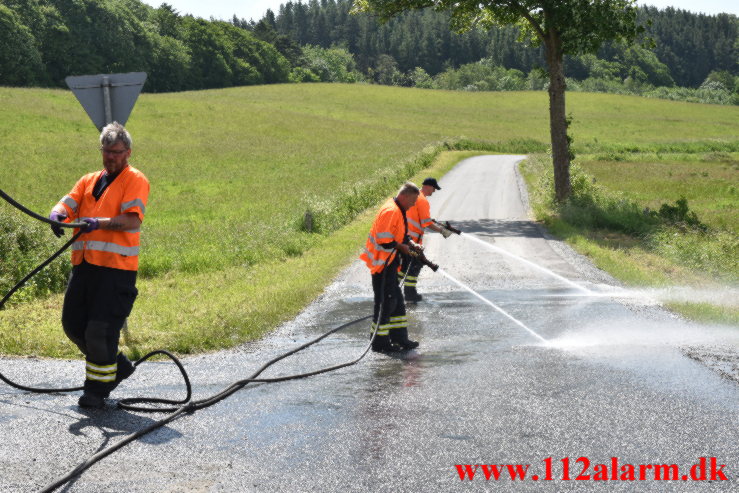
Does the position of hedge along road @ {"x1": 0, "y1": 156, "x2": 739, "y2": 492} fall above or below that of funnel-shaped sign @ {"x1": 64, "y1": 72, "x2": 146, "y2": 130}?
below

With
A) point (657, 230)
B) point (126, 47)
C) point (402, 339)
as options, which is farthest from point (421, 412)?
point (126, 47)

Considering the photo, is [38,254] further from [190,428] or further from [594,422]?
[594,422]

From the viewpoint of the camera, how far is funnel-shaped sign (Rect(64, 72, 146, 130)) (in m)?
8.75

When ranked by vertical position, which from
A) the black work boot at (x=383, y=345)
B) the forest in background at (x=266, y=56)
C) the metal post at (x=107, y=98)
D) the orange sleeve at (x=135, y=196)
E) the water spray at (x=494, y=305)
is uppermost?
the forest in background at (x=266, y=56)

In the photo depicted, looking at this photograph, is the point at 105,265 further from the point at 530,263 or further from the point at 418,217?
the point at 530,263

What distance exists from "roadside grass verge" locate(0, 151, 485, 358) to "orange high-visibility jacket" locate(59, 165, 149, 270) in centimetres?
244

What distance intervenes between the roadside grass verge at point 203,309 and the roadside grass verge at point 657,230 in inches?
199

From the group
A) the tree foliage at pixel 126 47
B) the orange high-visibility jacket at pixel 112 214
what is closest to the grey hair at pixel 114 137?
the orange high-visibility jacket at pixel 112 214

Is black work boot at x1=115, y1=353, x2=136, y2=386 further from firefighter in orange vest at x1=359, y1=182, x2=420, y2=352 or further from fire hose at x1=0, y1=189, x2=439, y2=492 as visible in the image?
firefighter in orange vest at x1=359, y1=182, x2=420, y2=352

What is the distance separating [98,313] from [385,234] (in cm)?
328

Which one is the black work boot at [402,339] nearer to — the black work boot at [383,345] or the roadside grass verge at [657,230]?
the black work boot at [383,345]

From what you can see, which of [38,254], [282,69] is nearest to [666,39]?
[282,69]

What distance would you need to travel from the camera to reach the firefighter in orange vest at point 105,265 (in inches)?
233

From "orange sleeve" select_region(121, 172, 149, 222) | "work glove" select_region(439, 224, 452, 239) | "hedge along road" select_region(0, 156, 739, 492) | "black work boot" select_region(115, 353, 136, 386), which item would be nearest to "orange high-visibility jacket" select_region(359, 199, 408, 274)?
"hedge along road" select_region(0, 156, 739, 492)
